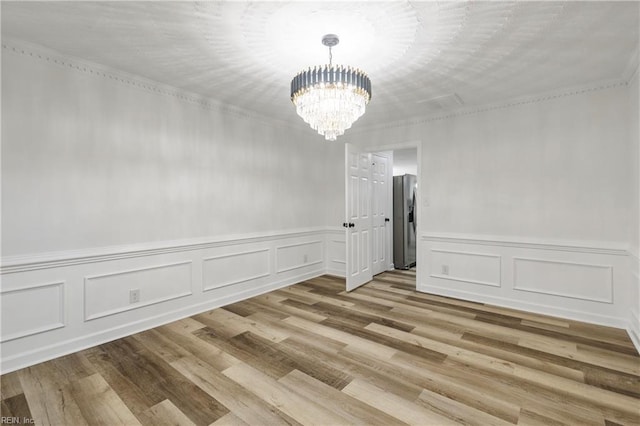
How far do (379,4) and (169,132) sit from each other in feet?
7.93

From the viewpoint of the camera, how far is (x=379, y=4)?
1.85 m

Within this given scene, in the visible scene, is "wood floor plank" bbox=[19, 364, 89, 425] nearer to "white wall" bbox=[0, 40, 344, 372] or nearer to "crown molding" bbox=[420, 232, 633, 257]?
"white wall" bbox=[0, 40, 344, 372]

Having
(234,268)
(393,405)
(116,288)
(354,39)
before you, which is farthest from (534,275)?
(116,288)

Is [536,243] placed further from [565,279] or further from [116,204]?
[116,204]

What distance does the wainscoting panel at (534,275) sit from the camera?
3029mm

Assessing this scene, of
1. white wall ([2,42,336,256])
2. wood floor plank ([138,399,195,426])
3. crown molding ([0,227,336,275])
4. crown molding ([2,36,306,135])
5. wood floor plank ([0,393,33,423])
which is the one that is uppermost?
crown molding ([2,36,306,135])

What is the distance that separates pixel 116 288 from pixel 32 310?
0.57 meters

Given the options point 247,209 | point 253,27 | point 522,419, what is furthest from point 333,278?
point 253,27

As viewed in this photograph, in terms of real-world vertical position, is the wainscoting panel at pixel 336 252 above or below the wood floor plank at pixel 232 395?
above

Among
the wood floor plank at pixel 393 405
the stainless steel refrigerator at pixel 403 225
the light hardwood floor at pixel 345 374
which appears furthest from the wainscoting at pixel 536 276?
the wood floor plank at pixel 393 405

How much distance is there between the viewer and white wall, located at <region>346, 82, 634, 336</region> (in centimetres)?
304

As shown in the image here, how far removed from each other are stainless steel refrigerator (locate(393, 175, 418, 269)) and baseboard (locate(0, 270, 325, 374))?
2.88 meters

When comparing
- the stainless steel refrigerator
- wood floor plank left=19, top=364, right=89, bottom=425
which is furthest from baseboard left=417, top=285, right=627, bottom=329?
wood floor plank left=19, top=364, right=89, bottom=425

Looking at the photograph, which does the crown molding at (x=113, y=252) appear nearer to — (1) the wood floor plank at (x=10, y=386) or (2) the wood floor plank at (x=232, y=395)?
(1) the wood floor plank at (x=10, y=386)
